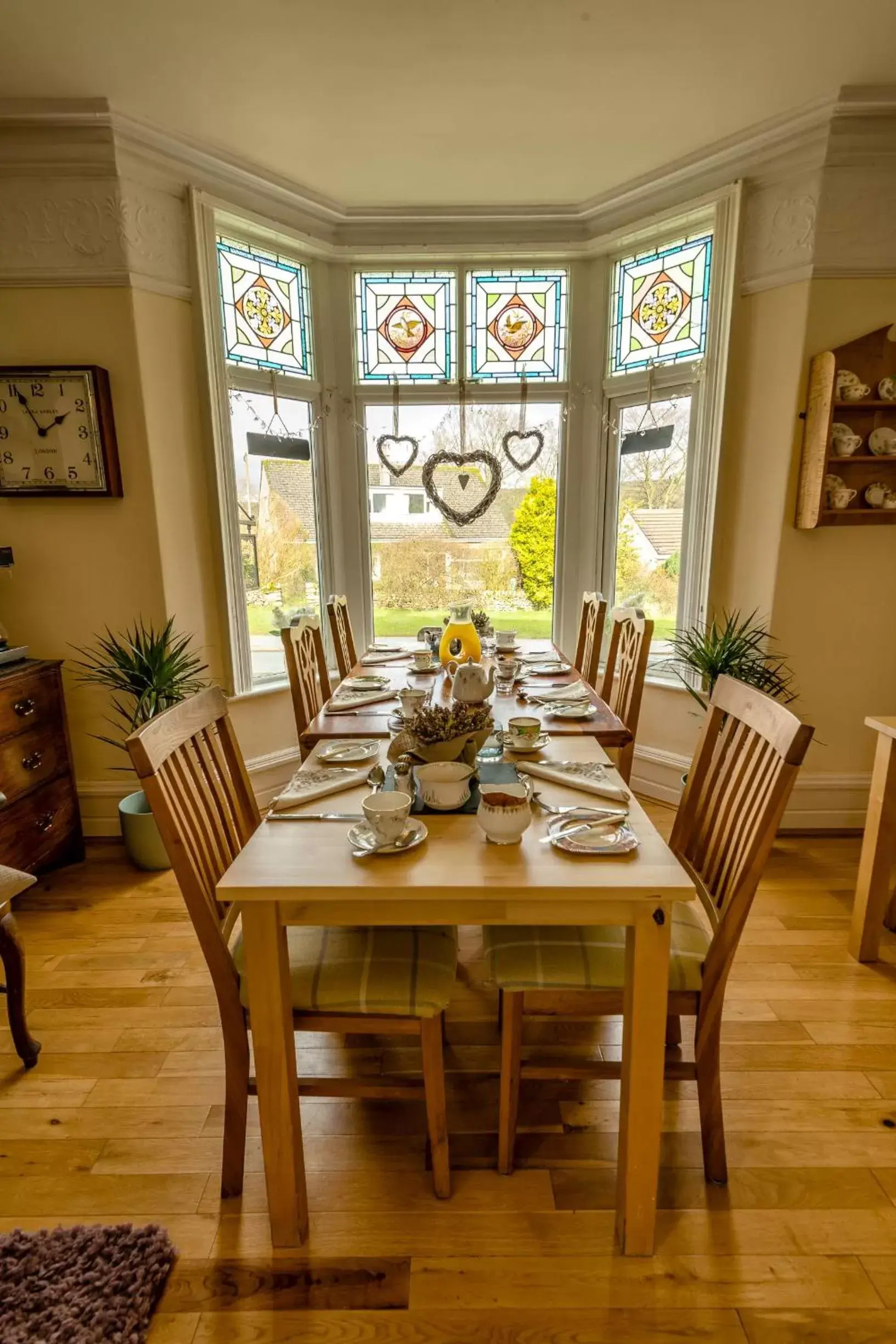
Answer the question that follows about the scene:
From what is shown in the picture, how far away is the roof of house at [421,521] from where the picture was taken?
328cm

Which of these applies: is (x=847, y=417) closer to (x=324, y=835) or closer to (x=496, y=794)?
(x=496, y=794)

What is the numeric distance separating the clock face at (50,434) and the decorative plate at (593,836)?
228 cm

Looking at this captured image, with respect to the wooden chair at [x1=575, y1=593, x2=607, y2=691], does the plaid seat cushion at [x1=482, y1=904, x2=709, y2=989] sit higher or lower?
lower

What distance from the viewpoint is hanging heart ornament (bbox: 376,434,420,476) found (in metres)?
3.35

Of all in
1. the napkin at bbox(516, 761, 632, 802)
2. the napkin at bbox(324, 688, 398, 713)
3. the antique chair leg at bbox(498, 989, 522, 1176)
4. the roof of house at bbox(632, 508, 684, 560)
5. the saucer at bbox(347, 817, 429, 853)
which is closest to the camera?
the saucer at bbox(347, 817, 429, 853)

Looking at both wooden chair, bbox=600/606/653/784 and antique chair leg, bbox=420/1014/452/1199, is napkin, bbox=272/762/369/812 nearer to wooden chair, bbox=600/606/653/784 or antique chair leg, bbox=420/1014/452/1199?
antique chair leg, bbox=420/1014/452/1199

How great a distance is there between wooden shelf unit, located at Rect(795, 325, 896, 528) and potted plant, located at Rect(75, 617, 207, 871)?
2.50 meters

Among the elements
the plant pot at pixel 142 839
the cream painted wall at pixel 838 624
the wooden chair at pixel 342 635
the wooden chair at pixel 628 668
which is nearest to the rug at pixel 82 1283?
the plant pot at pixel 142 839

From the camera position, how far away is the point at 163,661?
2.50 meters

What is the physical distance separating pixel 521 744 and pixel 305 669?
1133 millimetres

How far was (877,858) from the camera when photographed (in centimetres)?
200

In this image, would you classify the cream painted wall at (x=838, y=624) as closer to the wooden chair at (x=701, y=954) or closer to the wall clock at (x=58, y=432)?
the wooden chair at (x=701, y=954)

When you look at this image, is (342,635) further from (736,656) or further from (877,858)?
(877,858)

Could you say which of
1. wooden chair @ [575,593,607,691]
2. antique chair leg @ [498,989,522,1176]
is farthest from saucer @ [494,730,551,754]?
wooden chair @ [575,593,607,691]
